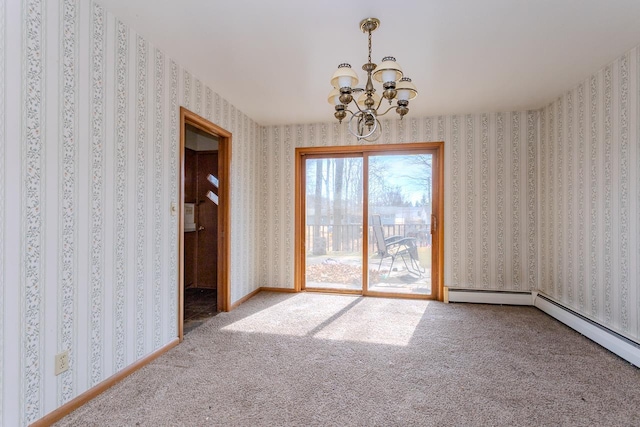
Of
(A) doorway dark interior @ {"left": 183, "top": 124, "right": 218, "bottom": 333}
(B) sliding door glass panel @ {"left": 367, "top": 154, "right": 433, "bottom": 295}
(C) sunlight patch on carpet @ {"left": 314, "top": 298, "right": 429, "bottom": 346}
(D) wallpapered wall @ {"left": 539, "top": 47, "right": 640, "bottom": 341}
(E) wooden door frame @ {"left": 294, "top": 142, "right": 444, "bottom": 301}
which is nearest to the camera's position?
(D) wallpapered wall @ {"left": 539, "top": 47, "right": 640, "bottom": 341}

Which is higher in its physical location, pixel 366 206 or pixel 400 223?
pixel 366 206

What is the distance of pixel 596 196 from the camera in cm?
280

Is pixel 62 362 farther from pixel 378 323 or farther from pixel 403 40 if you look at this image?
pixel 403 40

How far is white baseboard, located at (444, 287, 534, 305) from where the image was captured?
3.78 m

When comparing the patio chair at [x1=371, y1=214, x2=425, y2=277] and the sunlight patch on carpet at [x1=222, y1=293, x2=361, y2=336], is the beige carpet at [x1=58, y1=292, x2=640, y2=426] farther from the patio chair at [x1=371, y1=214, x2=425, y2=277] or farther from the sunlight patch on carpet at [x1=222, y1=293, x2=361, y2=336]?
the patio chair at [x1=371, y1=214, x2=425, y2=277]

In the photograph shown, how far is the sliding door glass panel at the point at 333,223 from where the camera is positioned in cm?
438

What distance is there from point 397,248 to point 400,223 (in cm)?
34

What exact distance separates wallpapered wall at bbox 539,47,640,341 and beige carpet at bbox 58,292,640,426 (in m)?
0.43

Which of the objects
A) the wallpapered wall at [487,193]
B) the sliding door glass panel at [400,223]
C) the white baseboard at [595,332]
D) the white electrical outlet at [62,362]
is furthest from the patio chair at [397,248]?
the white electrical outlet at [62,362]

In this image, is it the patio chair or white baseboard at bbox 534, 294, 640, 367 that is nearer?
white baseboard at bbox 534, 294, 640, 367

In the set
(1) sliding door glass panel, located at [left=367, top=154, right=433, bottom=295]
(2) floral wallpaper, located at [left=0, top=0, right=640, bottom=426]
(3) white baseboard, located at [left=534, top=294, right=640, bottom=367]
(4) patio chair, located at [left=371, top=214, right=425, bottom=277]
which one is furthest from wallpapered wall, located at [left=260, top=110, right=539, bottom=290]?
(3) white baseboard, located at [left=534, top=294, right=640, bottom=367]

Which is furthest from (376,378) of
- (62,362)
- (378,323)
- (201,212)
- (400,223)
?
(201,212)

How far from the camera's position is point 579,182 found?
3043mm

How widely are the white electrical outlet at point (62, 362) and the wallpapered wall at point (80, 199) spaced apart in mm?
33
